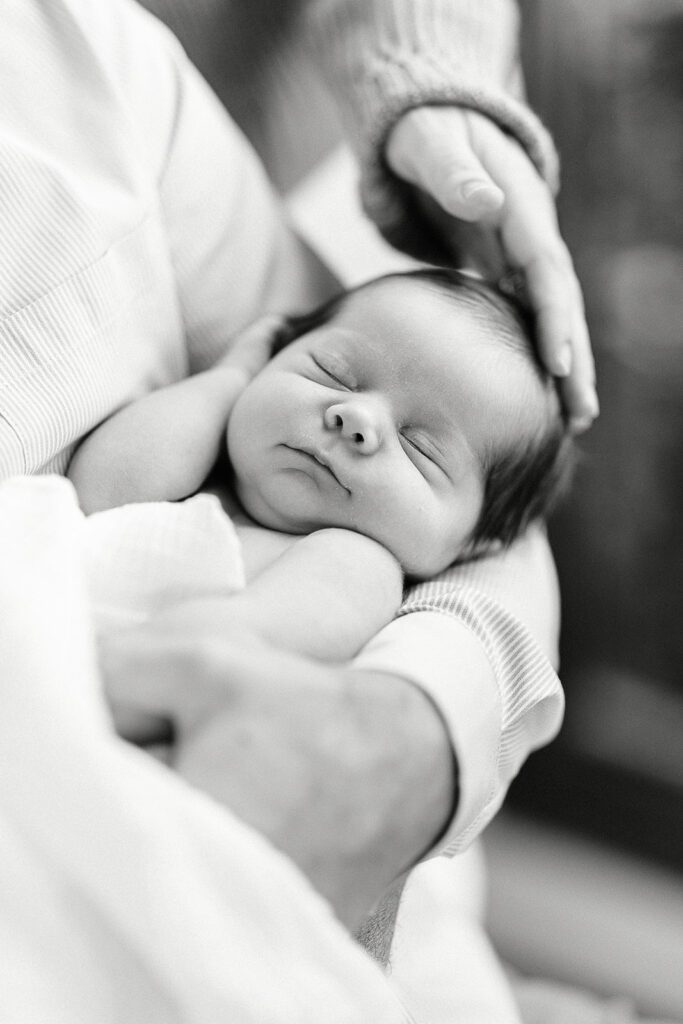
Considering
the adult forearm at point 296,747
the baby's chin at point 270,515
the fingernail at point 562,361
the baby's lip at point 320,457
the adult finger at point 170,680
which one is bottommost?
the fingernail at point 562,361

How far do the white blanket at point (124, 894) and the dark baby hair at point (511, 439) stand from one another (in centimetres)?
45

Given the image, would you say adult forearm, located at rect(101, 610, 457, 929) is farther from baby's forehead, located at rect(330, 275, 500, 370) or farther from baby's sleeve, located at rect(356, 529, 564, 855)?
baby's forehead, located at rect(330, 275, 500, 370)

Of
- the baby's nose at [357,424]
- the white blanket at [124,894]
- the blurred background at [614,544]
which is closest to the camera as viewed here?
the white blanket at [124,894]

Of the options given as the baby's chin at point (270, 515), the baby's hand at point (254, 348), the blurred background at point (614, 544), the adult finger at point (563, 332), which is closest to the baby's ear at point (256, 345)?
the baby's hand at point (254, 348)

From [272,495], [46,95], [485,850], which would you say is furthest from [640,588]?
[46,95]

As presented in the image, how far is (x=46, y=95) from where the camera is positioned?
733mm

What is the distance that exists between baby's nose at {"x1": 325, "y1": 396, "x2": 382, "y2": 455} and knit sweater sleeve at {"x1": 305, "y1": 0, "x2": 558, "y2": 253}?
366mm

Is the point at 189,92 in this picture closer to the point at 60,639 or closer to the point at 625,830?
the point at 60,639

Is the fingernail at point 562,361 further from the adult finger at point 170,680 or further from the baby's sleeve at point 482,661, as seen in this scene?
the adult finger at point 170,680

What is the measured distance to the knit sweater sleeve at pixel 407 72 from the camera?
3.11ft

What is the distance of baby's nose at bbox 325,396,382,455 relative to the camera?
721 mm

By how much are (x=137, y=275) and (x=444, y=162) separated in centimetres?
30

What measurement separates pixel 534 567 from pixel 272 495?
0.23m

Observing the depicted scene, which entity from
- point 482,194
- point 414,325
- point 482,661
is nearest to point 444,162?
point 482,194
